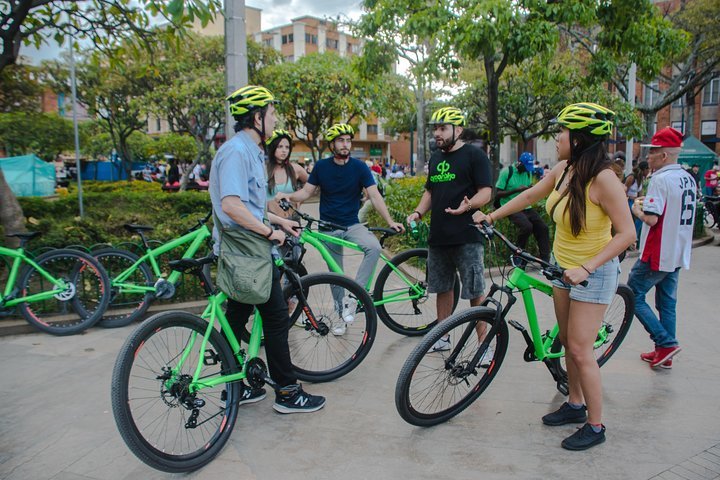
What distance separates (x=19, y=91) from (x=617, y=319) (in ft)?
39.5

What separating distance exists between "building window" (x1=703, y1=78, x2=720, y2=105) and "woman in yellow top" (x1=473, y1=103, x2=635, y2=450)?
45949 mm

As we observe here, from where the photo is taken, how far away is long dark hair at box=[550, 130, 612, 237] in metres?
3.14

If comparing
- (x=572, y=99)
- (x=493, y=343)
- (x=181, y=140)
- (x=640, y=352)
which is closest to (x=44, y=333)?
(x=493, y=343)

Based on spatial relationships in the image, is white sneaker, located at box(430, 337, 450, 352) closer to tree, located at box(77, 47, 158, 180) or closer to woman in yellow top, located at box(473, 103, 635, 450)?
woman in yellow top, located at box(473, 103, 635, 450)

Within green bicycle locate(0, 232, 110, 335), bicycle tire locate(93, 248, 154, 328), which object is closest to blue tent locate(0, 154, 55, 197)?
bicycle tire locate(93, 248, 154, 328)

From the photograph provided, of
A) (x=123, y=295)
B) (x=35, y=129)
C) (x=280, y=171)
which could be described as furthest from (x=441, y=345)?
(x=35, y=129)

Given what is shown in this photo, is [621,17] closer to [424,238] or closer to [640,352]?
[424,238]

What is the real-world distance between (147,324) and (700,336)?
16.5 feet

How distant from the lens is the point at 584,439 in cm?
336

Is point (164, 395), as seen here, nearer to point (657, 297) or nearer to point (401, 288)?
point (401, 288)

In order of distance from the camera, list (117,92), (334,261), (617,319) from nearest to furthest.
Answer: (617,319)
(334,261)
(117,92)

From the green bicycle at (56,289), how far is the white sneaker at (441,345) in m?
3.71

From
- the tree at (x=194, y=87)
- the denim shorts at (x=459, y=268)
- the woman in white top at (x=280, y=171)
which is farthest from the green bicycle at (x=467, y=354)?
the tree at (x=194, y=87)

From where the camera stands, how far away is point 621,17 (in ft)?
28.4
